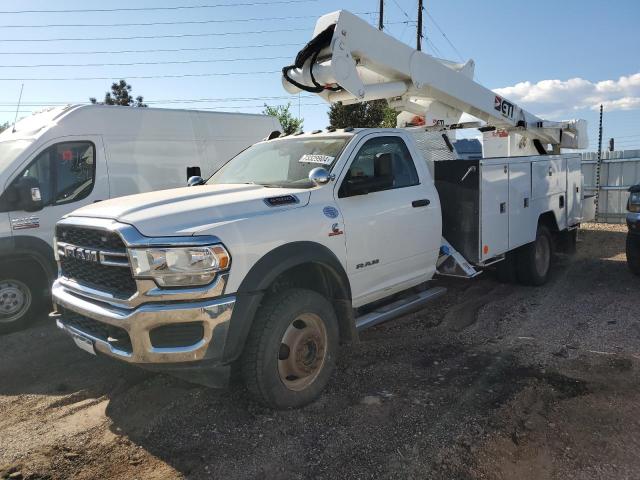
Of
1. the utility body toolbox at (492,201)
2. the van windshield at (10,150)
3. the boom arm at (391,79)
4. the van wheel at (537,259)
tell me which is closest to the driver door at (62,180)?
the van windshield at (10,150)

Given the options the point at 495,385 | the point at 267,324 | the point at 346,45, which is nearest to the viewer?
the point at 267,324

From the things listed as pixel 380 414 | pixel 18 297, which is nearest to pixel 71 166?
pixel 18 297

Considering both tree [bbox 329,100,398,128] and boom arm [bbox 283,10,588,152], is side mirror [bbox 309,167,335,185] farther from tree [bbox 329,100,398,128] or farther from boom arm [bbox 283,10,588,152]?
tree [bbox 329,100,398,128]

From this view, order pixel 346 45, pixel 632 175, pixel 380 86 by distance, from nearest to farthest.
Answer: pixel 346 45, pixel 380 86, pixel 632 175

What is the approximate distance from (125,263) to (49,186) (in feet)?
12.3

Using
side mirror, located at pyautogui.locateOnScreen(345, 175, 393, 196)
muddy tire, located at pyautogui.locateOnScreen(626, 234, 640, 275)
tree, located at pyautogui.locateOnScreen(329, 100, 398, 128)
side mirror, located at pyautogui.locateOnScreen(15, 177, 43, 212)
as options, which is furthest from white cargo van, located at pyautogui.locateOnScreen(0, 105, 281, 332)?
tree, located at pyautogui.locateOnScreen(329, 100, 398, 128)

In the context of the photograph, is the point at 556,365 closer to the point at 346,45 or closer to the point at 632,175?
the point at 346,45

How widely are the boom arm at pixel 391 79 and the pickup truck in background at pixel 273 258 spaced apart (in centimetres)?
79

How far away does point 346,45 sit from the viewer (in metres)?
5.21

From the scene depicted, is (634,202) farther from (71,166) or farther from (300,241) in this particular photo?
(71,166)

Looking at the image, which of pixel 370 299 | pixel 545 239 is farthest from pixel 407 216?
pixel 545 239

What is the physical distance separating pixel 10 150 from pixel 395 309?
5.01 m

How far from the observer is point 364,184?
13.9ft

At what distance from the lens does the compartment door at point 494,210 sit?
571cm
